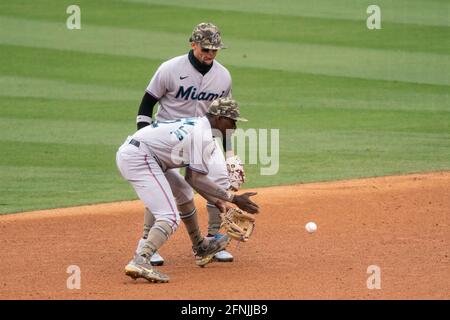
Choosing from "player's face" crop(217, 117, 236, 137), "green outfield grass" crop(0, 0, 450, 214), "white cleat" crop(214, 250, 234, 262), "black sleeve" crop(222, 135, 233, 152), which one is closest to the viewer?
"player's face" crop(217, 117, 236, 137)

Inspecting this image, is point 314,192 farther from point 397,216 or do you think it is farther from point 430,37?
point 430,37

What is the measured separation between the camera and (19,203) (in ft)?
34.9

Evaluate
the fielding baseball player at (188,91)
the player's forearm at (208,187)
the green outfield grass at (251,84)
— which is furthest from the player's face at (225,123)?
the green outfield grass at (251,84)

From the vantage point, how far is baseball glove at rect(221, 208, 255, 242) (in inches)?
301

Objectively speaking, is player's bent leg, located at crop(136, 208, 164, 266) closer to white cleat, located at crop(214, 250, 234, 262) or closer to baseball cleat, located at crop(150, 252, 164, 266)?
baseball cleat, located at crop(150, 252, 164, 266)

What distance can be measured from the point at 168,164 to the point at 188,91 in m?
0.80

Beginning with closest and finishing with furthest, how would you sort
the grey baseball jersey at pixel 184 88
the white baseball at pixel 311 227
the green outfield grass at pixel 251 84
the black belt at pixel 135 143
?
the black belt at pixel 135 143, the grey baseball jersey at pixel 184 88, the white baseball at pixel 311 227, the green outfield grass at pixel 251 84

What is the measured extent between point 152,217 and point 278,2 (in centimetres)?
1473

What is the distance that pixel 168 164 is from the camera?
24.7ft

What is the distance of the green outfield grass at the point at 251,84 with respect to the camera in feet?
39.8

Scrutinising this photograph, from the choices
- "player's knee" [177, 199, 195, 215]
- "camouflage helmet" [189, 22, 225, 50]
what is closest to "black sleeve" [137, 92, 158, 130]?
"camouflage helmet" [189, 22, 225, 50]

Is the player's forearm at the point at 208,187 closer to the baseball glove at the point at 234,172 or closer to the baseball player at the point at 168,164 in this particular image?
the baseball player at the point at 168,164

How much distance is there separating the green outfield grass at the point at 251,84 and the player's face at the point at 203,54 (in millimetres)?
3270

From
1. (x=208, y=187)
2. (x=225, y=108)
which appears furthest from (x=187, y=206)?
(x=225, y=108)
